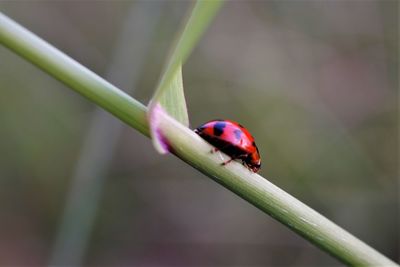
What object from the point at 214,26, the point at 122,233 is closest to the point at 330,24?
the point at 214,26

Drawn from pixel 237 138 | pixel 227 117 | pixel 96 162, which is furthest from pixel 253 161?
pixel 227 117

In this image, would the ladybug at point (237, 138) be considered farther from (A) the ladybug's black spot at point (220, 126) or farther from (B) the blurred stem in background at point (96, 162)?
(B) the blurred stem in background at point (96, 162)

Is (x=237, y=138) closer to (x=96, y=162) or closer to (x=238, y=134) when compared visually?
(x=238, y=134)

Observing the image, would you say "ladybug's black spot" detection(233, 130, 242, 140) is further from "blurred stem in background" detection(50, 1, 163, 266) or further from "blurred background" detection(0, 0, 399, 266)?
"blurred background" detection(0, 0, 399, 266)

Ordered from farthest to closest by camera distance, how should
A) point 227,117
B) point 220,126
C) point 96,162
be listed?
point 227,117 < point 96,162 < point 220,126

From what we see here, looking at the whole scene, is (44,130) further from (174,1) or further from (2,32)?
(2,32)
